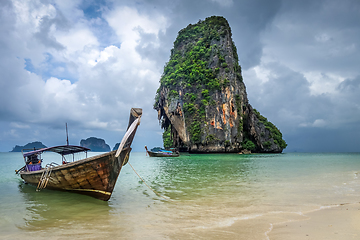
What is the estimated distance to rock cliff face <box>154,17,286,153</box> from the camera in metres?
41.8

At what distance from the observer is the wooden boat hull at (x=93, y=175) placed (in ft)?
21.1

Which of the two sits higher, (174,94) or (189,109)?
(174,94)

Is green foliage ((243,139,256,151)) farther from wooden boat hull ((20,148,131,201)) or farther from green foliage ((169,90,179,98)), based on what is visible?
wooden boat hull ((20,148,131,201))

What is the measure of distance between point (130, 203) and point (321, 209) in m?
5.19

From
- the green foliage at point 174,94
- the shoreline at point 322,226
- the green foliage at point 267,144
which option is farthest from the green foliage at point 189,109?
the shoreline at point 322,226

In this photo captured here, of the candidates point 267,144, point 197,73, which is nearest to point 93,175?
point 197,73

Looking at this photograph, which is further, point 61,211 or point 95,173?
point 95,173

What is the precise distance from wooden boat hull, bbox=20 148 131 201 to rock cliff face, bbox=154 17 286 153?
115ft

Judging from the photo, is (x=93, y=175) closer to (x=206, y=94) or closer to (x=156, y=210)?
(x=156, y=210)

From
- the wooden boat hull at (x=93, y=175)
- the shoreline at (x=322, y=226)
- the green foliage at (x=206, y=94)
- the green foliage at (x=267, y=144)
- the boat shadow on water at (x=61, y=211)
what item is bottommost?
the green foliage at (x=267, y=144)

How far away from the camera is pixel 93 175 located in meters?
6.54

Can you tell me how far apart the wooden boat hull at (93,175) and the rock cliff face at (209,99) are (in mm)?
34912

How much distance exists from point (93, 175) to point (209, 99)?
37.8m

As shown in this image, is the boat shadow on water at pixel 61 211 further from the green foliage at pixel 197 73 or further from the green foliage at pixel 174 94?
the green foliage at pixel 174 94
